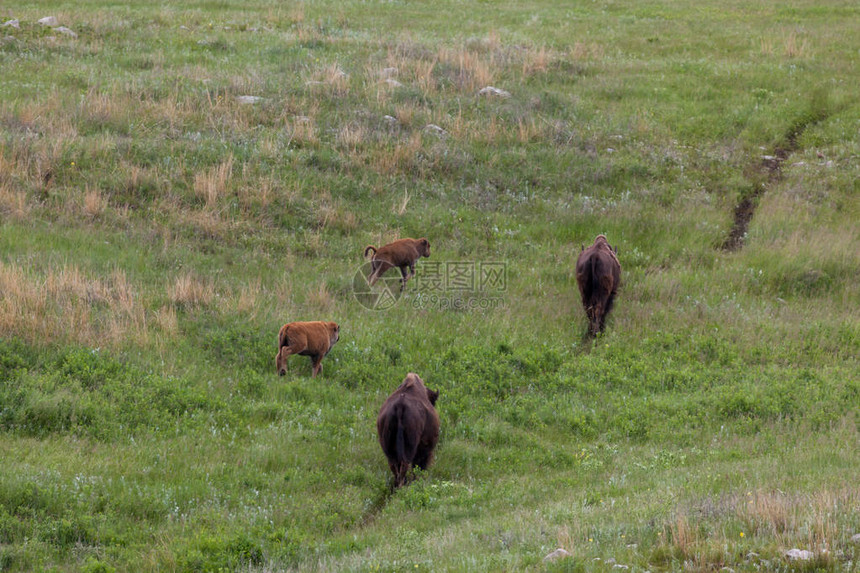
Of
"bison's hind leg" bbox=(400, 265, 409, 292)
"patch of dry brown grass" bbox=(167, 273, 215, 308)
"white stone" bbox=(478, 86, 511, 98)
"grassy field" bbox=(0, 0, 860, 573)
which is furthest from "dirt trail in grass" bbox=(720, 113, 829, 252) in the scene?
"patch of dry brown grass" bbox=(167, 273, 215, 308)

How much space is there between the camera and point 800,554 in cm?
597

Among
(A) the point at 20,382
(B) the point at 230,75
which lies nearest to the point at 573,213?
(B) the point at 230,75

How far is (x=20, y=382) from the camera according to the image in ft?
34.6

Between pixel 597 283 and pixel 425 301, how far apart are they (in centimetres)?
321

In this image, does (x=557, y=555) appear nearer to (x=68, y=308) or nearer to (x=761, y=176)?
(x=68, y=308)

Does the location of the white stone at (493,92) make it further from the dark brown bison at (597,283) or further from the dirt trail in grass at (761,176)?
the dark brown bison at (597,283)

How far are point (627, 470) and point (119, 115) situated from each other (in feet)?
49.6

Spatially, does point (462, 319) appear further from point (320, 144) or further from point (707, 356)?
point (320, 144)

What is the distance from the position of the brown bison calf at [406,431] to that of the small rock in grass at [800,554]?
179 inches

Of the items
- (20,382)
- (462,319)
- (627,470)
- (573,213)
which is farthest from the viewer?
(573,213)

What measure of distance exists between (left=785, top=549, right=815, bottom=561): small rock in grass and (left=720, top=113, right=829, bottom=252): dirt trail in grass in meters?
12.5

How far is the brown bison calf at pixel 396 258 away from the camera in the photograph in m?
15.4

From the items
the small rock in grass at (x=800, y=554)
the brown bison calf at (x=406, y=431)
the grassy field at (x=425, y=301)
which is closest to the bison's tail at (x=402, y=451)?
the brown bison calf at (x=406, y=431)

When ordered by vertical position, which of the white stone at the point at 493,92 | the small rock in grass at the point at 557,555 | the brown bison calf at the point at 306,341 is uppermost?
the white stone at the point at 493,92
